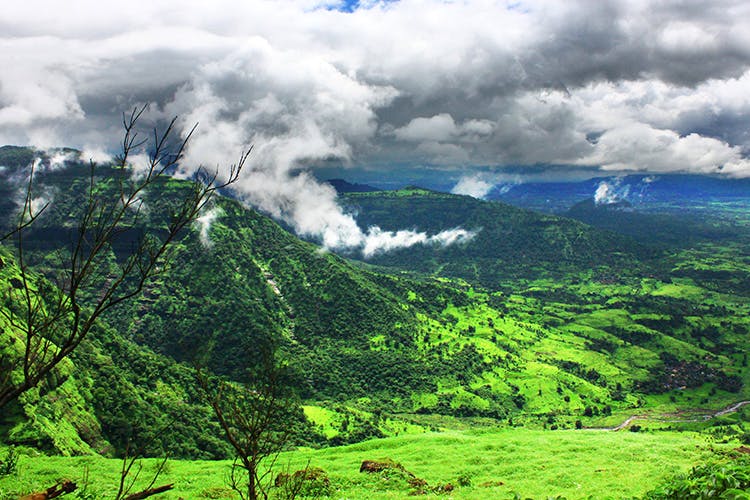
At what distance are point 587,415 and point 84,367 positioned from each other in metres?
184

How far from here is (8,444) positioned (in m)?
53.2

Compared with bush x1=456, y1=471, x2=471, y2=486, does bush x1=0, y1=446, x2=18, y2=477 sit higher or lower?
lower

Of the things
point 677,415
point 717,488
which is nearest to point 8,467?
point 717,488

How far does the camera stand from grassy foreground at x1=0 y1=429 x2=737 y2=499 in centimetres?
3212

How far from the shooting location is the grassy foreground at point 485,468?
1265 inches

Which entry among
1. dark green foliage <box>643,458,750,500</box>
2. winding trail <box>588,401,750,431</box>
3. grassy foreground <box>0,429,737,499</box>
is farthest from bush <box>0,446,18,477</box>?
winding trail <box>588,401,750,431</box>

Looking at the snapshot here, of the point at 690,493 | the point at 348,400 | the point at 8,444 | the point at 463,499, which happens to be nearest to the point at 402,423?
the point at 348,400

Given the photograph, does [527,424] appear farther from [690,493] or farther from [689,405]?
[690,493]

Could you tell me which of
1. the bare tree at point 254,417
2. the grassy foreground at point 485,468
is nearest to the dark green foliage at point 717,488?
the grassy foreground at point 485,468

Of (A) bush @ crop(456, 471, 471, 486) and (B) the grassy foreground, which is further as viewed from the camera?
(A) bush @ crop(456, 471, 471, 486)

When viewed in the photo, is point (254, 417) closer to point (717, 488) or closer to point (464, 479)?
point (717, 488)

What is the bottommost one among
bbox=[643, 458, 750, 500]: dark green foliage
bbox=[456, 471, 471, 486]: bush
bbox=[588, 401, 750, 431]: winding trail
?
bbox=[588, 401, 750, 431]: winding trail

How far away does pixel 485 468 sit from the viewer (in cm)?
3866

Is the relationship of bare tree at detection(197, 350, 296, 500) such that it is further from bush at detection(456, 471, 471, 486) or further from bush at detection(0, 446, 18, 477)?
bush at detection(0, 446, 18, 477)
